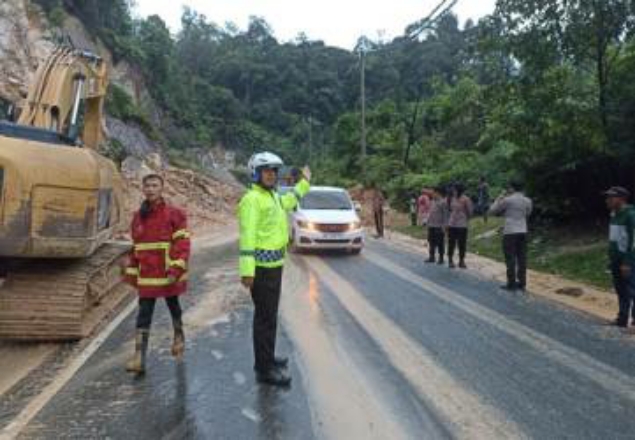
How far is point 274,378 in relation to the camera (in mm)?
6719

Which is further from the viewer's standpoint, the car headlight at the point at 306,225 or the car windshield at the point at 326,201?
the car windshield at the point at 326,201

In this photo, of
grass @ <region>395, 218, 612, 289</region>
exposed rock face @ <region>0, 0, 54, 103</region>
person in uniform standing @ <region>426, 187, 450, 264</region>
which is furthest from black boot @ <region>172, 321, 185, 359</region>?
exposed rock face @ <region>0, 0, 54, 103</region>

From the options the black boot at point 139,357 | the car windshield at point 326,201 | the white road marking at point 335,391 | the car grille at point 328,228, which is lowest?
the white road marking at point 335,391

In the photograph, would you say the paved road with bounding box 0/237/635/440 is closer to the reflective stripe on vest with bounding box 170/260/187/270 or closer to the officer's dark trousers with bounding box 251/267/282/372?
the officer's dark trousers with bounding box 251/267/282/372

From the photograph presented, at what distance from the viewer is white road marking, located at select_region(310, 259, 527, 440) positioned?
18.5 feet

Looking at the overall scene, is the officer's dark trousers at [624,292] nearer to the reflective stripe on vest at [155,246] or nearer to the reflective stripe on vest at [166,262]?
the reflective stripe on vest at [166,262]

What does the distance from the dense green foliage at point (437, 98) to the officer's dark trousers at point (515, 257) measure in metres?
3.70

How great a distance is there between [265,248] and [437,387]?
183 centimetres

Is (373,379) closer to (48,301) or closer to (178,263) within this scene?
(178,263)

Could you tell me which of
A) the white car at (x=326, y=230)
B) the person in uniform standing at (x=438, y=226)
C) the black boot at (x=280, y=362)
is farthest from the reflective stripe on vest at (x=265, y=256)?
the white car at (x=326, y=230)

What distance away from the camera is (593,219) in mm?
18922

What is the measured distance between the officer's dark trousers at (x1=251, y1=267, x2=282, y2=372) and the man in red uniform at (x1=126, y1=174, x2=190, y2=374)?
89 centimetres

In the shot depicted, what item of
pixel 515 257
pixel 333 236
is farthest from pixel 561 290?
pixel 333 236

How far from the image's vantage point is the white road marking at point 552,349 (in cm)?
698
